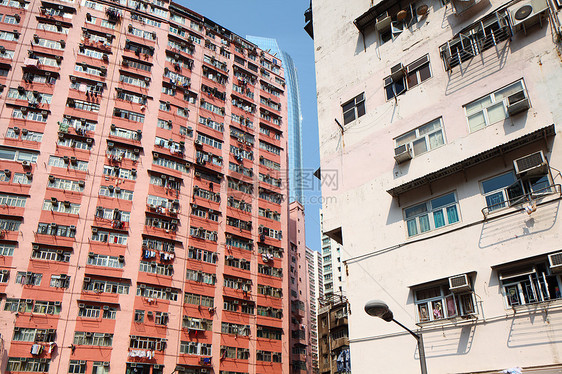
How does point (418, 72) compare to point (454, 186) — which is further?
point (418, 72)

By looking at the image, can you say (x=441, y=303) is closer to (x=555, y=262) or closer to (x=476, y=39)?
(x=555, y=262)

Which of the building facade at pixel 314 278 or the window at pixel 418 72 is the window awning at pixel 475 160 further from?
the building facade at pixel 314 278

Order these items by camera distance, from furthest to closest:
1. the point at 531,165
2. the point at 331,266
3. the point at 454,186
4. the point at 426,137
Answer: the point at 331,266 < the point at 426,137 < the point at 454,186 < the point at 531,165

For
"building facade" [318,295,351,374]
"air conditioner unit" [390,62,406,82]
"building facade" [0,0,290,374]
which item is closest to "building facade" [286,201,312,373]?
"building facade" [318,295,351,374]

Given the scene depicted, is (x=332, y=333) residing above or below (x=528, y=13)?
below

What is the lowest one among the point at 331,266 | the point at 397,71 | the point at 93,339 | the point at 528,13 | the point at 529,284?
the point at 529,284

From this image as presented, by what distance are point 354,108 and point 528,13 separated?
678 cm

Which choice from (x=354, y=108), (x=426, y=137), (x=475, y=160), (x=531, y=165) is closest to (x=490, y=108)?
(x=475, y=160)

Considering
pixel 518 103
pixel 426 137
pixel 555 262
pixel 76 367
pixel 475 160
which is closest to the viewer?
pixel 555 262

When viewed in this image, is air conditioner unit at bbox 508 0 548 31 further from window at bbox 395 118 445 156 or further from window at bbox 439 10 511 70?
window at bbox 395 118 445 156

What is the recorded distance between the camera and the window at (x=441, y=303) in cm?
1228

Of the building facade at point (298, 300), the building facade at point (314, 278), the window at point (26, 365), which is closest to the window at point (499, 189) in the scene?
the window at point (26, 365)

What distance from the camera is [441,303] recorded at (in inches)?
504

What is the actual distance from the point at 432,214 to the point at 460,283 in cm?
251
